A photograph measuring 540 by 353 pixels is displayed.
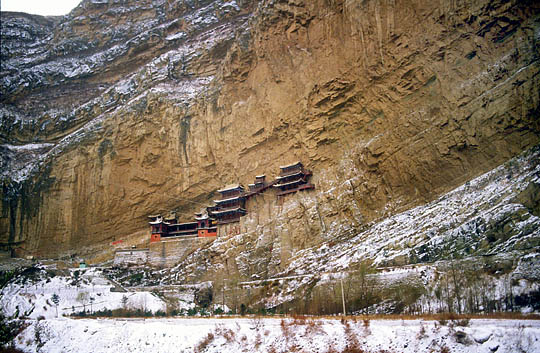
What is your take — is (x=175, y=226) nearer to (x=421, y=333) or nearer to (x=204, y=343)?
(x=204, y=343)

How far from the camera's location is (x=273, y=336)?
19312mm

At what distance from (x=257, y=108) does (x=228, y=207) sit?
820 cm

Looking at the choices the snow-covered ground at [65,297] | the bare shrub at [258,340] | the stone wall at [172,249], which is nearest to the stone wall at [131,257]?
the stone wall at [172,249]

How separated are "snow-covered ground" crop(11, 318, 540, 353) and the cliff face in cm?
1113

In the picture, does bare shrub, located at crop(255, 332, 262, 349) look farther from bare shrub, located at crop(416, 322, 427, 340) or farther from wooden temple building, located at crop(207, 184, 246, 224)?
wooden temple building, located at crop(207, 184, 246, 224)

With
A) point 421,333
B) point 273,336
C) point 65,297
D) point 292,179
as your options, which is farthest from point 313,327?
point 65,297

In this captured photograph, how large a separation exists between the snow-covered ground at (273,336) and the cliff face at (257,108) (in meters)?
11.1

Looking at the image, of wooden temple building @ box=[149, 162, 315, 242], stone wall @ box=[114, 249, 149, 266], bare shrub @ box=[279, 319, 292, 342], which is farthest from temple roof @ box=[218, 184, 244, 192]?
bare shrub @ box=[279, 319, 292, 342]

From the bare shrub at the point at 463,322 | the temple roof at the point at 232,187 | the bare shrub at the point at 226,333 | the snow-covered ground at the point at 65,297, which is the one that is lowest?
the bare shrub at the point at 226,333

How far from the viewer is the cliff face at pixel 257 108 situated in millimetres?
27422

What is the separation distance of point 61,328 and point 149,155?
21.4m

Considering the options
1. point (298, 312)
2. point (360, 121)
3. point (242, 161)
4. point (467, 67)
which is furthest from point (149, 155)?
point (467, 67)

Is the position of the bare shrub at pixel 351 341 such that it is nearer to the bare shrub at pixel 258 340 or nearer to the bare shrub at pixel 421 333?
the bare shrub at pixel 421 333

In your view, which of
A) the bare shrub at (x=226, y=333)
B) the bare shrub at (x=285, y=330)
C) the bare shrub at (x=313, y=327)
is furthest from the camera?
the bare shrub at (x=226, y=333)
